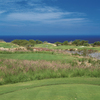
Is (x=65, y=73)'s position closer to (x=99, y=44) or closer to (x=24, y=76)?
(x=24, y=76)

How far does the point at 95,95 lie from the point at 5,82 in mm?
4237

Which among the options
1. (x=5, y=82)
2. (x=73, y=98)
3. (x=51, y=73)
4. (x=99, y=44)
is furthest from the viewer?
(x=99, y=44)

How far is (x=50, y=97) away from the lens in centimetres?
368

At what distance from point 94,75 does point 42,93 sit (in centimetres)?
431

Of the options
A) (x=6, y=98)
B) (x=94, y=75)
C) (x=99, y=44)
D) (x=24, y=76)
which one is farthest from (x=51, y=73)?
(x=99, y=44)

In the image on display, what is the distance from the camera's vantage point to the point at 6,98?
378cm

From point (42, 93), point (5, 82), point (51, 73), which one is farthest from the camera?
point (51, 73)

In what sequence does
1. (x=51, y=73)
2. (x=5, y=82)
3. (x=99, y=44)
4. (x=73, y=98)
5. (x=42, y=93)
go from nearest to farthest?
(x=73, y=98) < (x=42, y=93) < (x=5, y=82) < (x=51, y=73) < (x=99, y=44)

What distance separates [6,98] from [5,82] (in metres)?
2.65

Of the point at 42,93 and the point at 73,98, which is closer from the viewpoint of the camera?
the point at 73,98

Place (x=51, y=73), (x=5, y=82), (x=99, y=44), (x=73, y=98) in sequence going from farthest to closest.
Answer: (x=99, y=44)
(x=51, y=73)
(x=5, y=82)
(x=73, y=98)

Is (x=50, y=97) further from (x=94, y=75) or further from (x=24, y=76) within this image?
(x=94, y=75)

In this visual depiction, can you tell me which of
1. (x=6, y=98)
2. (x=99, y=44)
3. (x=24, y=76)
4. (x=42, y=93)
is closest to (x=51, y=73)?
(x=24, y=76)

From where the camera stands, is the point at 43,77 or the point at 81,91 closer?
the point at 81,91
